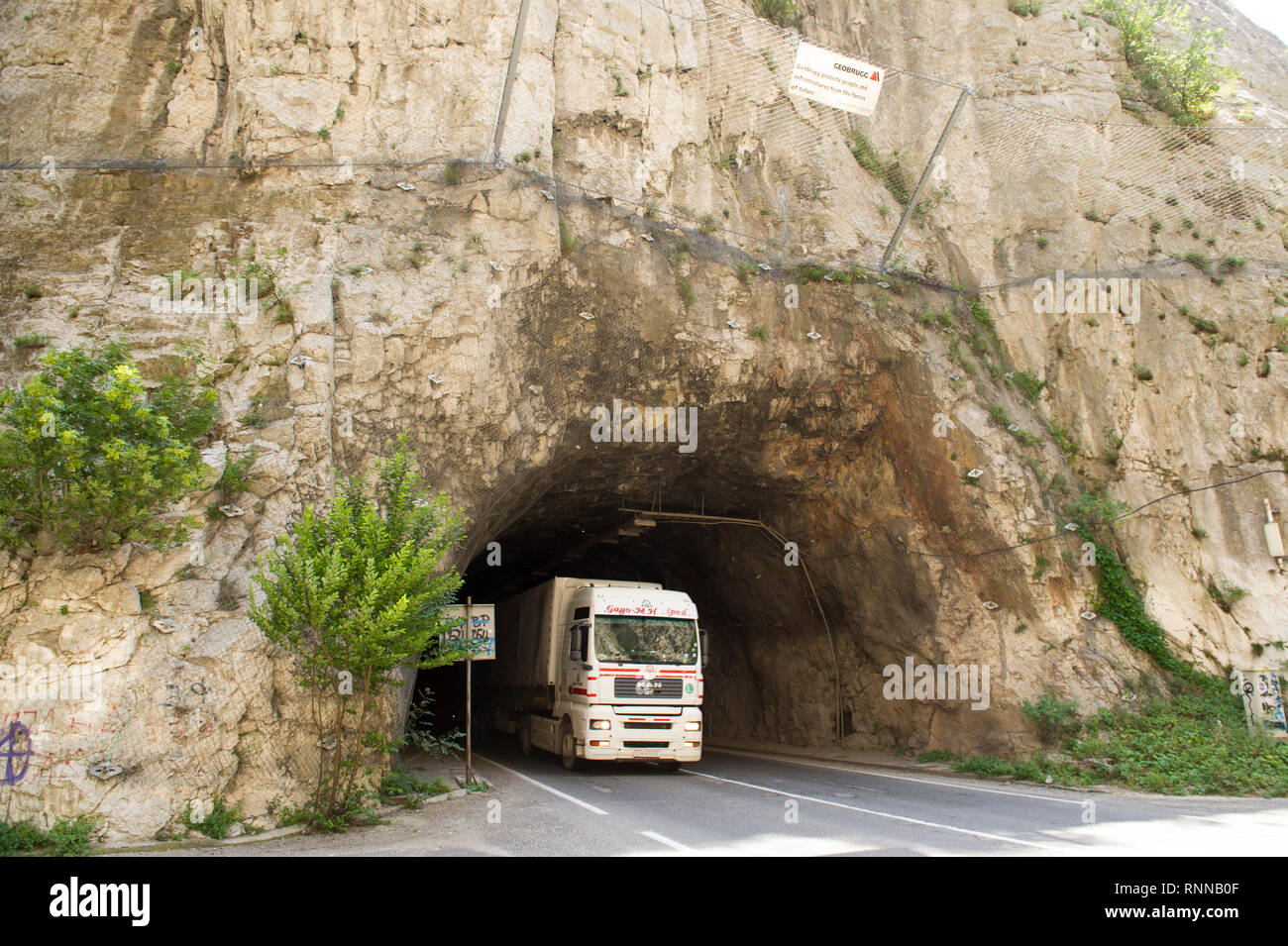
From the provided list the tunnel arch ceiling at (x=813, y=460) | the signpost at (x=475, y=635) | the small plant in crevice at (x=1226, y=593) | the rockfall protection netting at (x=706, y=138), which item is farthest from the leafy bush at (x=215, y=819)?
the small plant in crevice at (x=1226, y=593)

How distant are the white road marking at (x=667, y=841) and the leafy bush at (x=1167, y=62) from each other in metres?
24.0

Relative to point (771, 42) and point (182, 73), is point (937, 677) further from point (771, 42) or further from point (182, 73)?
point (182, 73)

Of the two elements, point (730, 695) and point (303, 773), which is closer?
point (303, 773)

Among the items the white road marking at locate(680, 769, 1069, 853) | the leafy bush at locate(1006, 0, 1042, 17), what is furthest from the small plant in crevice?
the leafy bush at locate(1006, 0, 1042, 17)

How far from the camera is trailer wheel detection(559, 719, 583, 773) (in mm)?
16484

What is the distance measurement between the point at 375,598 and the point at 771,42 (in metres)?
17.6

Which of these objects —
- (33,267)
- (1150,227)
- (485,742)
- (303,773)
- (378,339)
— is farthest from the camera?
Result: (485,742)

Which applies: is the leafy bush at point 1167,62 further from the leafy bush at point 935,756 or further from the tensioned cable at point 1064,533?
the leafy bush at point 935,756

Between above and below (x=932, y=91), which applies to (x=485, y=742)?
below

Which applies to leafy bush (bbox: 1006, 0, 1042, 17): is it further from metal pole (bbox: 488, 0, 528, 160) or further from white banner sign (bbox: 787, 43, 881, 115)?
metal pole (bbox: 488, 0, 528, 160)

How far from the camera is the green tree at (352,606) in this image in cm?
987

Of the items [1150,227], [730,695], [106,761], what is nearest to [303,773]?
[106,761]

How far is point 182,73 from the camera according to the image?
1574 cm

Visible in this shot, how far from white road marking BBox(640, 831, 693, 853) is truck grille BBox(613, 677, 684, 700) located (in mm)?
6217
